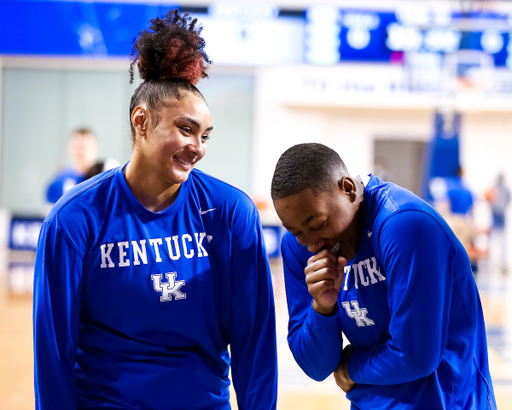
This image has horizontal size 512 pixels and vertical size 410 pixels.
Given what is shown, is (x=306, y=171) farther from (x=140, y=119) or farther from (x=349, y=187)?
(x=140, y=119)

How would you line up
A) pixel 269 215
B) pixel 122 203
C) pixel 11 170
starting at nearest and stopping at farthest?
pixel 122 203
pixel 269 215
pixel 11 170

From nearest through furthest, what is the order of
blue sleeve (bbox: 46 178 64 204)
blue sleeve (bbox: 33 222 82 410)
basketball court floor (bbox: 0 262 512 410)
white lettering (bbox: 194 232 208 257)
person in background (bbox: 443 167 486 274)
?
blue sleeve (bbox: 33 222 82 410)
white lettering (bbox: 194 232 208 257)
basketball court floor (bbox: 0 262 512 410)
blue sleeve (bbox: 46 178 64 204)
person in background (bbox: 443 167 486 274)

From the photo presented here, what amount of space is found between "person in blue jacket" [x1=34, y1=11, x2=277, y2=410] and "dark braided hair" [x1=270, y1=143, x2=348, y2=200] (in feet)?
0.78

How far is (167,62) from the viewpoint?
154cm

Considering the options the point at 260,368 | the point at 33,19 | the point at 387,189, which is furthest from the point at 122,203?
the point at 33,19

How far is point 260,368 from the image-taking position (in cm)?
162

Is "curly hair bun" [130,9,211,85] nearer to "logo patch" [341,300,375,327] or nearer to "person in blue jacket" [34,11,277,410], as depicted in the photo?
"person in blue jacket" [34,11,277,410]

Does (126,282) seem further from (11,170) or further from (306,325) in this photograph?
(11,170)

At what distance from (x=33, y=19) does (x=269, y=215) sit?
4565 mm

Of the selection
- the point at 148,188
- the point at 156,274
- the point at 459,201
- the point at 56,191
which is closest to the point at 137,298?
the point at 156,274

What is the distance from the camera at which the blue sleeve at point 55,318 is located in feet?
4.71

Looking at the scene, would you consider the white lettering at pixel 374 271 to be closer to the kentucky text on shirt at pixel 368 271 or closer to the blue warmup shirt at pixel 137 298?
the kentucky text on shirt at pixel 368 271

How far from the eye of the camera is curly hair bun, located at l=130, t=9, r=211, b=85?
154 cm

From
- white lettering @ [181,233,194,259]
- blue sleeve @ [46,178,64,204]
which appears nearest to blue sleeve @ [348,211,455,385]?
white lettering @ [181,233,194,259]
